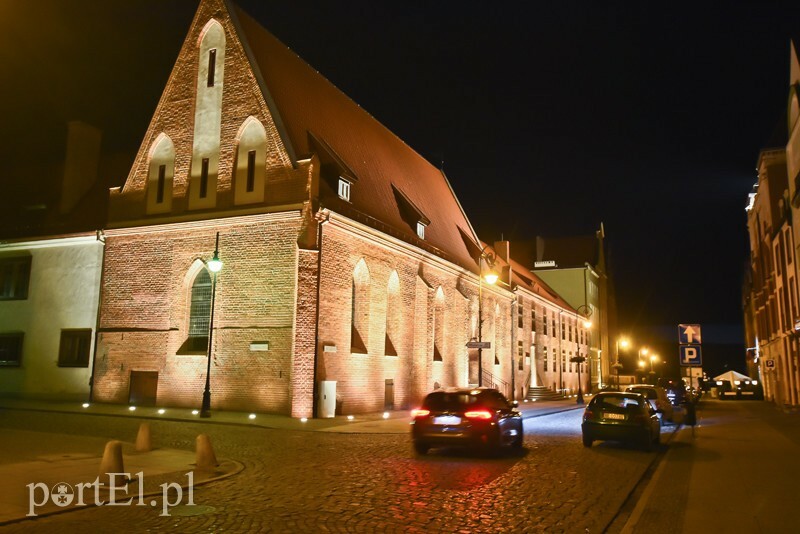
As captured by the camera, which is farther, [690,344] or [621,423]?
[690,344]

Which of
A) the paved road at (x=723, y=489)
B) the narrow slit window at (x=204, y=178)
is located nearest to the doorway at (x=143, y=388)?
the narrow slit window at (x=204, y=178)

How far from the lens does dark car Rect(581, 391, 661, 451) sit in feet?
52.7

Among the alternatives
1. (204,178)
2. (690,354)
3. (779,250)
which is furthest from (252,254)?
(779,250)

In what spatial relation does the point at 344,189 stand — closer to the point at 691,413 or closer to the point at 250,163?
the point at 250,163

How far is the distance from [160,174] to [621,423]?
2003 centimetres

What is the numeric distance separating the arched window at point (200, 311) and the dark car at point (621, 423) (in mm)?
14449

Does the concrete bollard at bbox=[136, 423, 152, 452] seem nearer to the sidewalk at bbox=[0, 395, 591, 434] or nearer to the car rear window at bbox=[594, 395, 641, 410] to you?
the sidewalk at bbox=[0, 395, 591, 434]

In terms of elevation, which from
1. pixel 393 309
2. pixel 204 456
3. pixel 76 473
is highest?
pixel 393 309

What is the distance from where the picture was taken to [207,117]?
25.9m

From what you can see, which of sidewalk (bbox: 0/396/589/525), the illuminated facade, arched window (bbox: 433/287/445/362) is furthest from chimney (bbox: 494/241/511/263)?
sidewalk (bbox: 0/396/589/525)

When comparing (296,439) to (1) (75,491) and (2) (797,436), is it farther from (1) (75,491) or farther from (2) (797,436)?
(2) (797,436)

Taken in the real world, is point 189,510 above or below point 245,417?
below

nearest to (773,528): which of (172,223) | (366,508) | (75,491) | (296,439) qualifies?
(366,508)

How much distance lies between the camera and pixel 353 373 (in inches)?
977
